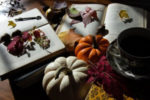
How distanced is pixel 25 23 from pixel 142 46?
612 millimetres

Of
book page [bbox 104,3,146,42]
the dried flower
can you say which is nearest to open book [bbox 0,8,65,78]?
the dried flower

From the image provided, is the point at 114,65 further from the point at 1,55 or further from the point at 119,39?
the point at 1,55

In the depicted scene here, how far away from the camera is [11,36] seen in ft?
3.18

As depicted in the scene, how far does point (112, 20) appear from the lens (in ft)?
3.28

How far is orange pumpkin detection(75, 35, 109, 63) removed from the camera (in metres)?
0.83

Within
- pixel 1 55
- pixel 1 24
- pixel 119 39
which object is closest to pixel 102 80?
pixel 119 39

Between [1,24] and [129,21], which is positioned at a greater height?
[1,24]

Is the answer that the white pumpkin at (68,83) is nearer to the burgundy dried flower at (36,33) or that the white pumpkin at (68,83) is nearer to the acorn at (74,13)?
the burgundy dried flower at (36,33)

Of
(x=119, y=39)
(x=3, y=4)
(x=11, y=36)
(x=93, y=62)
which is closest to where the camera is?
(x=119, y=39)

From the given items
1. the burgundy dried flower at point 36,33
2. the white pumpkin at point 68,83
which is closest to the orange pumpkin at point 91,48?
the white pumpkin at point 68,83

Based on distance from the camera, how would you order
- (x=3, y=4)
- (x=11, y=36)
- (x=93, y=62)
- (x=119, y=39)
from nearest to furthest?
(x=119, y=39)
(x=93, y=62)
(x=11, y=36)
(x=3, y=4)

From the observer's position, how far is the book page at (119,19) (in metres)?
0.96

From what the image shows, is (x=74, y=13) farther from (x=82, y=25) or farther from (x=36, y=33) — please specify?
(x=36, y=33)

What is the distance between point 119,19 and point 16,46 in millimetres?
508
